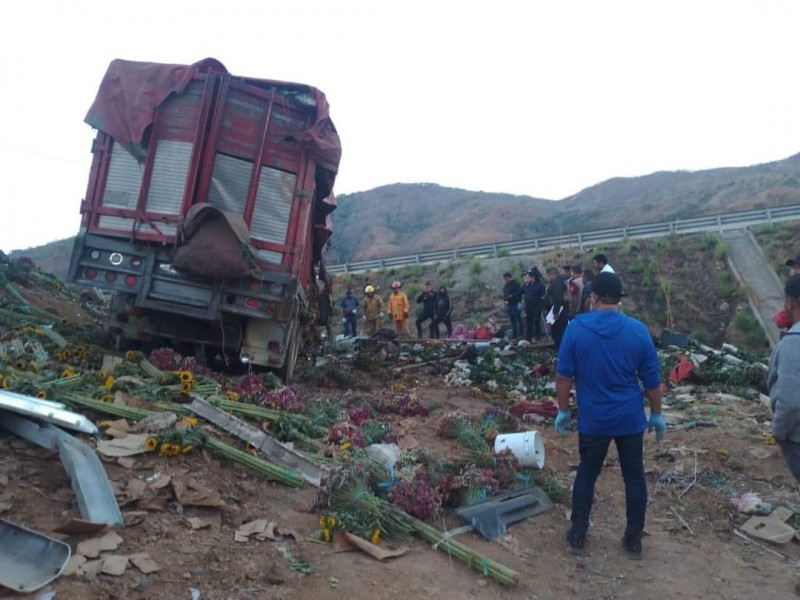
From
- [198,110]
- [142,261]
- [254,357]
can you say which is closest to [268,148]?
[198,110]

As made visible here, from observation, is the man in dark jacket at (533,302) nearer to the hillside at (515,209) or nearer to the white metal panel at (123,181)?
the white metal panel at (123,181)

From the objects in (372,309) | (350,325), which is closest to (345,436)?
(372,309)

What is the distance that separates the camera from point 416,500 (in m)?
4.38

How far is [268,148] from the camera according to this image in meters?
8.16

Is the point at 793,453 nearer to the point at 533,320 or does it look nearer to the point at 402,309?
the point at 533,320

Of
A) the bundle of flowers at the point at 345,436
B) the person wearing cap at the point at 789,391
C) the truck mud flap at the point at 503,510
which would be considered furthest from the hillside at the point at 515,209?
the person wearing cap at the point at 789,391

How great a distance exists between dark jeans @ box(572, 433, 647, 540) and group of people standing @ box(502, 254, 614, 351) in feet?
16.0

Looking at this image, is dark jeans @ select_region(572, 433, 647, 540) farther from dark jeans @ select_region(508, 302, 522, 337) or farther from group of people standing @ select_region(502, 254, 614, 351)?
dark jeans @ select_region(508, 302, 522, 337)

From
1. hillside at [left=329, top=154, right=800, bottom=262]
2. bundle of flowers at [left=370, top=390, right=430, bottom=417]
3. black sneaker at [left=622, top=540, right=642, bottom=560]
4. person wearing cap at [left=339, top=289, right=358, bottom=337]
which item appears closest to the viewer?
black sneaker at [left=622, top=540, right=642, bottom=560]

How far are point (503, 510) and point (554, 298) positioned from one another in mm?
7519

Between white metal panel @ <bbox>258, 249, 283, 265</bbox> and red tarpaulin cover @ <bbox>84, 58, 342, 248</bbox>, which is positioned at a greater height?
red tarpaulin cover @ <bbox>84, 58, 342, 248</bbox>

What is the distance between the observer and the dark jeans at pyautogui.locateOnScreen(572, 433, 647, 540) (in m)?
4.32

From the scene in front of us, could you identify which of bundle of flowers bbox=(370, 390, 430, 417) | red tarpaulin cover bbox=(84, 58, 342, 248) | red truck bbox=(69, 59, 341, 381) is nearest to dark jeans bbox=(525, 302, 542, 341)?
bundle of flowers bbox=(370, 390, 430, 417)

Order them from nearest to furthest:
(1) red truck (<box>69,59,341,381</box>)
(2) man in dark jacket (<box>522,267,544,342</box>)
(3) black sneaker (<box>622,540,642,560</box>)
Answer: (3) black sneaker (<box>622,540,642,560</box>) → (1) red truck (<box>69,59,341,381</box>) → (2) man in dark jacket (<box>522,267,544,342</box>)
